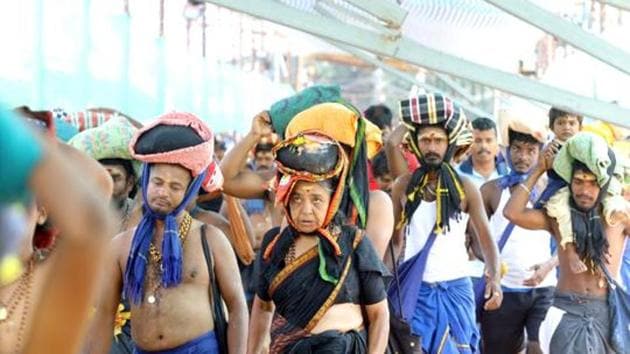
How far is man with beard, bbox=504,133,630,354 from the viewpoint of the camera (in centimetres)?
813

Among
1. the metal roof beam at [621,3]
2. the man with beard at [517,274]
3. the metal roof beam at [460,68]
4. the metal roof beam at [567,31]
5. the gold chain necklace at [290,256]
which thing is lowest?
the man with beard at [517,274]

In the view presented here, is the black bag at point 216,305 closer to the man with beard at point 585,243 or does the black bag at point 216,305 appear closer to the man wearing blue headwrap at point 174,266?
the man wearing blue headwrap at point 174,266

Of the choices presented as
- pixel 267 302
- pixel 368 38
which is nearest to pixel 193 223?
pixel 267 302

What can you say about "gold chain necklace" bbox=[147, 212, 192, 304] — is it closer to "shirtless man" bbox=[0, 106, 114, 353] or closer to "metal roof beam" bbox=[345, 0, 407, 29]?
"metal roof beam" bbox=[345, 0, 407, 29]

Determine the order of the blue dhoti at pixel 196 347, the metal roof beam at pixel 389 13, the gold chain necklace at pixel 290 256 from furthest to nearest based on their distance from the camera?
the metal roof beam at pixel 389 13 < the gold chain necklace at pixel 290 256 < the blue dhoti at pixel 196 347

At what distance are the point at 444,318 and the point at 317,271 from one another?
7.04 feet

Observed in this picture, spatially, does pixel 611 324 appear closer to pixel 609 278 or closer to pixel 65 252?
pixel 609 278

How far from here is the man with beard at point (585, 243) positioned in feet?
26.7

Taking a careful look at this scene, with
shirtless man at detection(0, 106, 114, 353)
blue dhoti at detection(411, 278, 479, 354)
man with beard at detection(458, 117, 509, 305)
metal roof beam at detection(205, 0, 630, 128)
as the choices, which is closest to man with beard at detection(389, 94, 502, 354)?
blue dhoti at detection(411, 278, 479, 354)

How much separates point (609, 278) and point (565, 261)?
278mm

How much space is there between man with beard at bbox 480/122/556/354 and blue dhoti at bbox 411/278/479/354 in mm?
1595

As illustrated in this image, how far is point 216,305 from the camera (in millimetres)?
6105

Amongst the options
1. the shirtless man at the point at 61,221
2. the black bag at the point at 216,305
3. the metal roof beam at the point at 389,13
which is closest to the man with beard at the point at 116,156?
the black bag at the point at 216,305

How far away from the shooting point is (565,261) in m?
8.32
